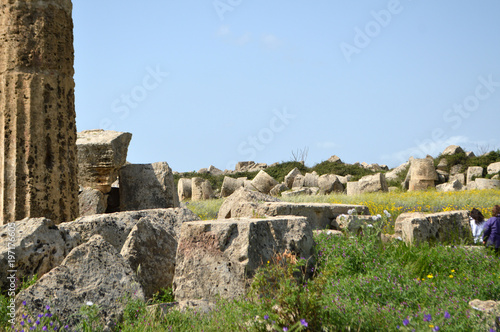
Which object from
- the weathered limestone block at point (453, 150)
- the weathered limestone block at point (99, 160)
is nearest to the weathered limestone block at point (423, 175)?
the weathered limestone block at point (453, 150)

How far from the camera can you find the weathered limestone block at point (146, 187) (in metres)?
10.8

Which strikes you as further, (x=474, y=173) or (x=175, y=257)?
(x=474, y=173)

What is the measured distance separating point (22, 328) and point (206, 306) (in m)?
1.57

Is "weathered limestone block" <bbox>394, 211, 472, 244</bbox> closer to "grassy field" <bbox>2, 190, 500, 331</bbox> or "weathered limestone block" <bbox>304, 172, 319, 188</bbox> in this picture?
"grassy field" <bbox>2, 190, 500, 331</bbox>

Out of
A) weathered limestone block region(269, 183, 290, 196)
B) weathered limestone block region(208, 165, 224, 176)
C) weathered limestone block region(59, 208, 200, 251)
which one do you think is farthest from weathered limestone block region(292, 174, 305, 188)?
weathered limestone block region(59, 208, 200, 251)

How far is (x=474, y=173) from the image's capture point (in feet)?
91.9

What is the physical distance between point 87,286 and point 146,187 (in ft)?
21.4

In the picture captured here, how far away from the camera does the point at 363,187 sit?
67.9 ft

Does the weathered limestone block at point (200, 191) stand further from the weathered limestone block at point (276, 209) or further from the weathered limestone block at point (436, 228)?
the weathered limestone block at point (436, 228)

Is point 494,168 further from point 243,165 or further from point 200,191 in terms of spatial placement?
point 243,165

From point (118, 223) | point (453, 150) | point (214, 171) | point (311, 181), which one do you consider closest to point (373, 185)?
point (311, 181)

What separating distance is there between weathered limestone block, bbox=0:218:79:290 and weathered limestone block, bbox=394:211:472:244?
5.35 m

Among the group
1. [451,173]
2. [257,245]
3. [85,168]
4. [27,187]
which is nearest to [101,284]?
[257,245]

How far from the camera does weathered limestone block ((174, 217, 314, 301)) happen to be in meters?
5.07
